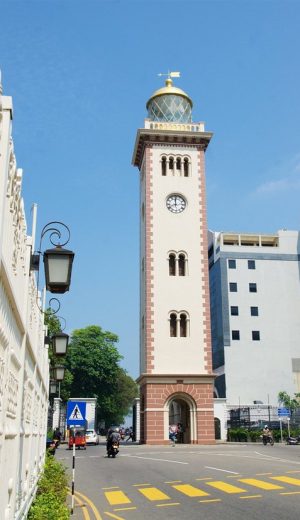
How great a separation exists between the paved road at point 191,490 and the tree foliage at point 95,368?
43.8 metres

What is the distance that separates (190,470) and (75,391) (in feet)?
158

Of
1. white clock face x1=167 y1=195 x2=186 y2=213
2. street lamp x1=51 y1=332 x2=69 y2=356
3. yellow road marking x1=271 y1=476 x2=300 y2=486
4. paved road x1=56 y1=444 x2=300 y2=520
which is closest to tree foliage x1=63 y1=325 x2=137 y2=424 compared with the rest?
white clock face x1=167 y1=195 x2=186 y2=213

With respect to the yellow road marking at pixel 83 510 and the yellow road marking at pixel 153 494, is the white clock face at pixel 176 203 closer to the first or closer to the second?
the yellow road marking at pixel 153 494

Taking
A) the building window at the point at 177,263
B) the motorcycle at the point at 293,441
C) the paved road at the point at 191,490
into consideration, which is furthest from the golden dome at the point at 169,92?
the paved road at the point at 191,490

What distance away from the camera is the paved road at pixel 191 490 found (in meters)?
11.0

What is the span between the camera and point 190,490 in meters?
14.1

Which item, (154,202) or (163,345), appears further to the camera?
(154,202)

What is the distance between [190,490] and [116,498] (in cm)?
207

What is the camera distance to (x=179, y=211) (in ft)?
133

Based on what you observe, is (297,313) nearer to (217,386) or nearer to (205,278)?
(217,386)

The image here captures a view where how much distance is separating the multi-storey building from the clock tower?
31.9 meters

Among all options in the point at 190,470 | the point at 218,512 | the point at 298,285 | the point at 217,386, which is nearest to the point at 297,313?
the point at 298,285

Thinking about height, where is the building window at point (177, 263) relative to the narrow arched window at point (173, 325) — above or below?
above

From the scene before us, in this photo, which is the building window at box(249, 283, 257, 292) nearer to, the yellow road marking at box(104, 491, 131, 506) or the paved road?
the paved road
